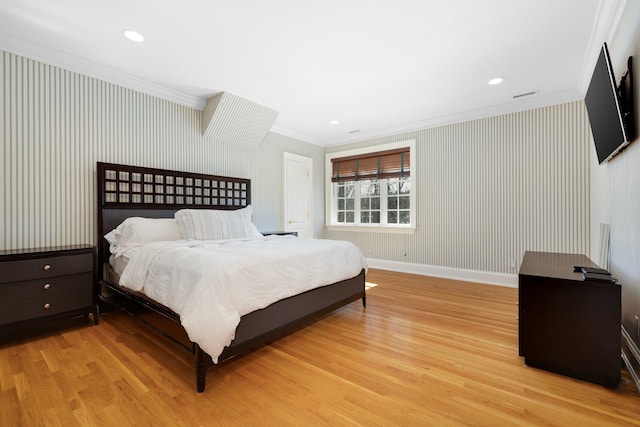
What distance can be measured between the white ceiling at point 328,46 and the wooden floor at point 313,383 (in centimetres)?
262

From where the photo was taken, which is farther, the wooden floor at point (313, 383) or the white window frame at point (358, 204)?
the white window frame at point (358, 204)

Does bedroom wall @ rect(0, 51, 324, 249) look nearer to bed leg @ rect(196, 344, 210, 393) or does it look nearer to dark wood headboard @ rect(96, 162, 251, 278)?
dark wood headboard @ rect(96, 162, 251, 278)

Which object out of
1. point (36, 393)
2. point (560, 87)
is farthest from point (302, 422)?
point (560, 87)

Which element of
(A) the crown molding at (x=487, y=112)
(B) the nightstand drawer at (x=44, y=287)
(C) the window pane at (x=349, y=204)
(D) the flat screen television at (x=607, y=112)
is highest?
(A) the crown molding at (x=487, y=112)

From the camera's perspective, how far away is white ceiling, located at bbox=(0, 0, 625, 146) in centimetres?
220

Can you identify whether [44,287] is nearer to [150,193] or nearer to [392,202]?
[150,193]

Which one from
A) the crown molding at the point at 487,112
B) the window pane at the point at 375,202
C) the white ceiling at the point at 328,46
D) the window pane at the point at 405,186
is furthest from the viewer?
the window pane at the point at 375,202

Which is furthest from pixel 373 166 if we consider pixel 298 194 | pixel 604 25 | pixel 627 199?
pixel 627 199

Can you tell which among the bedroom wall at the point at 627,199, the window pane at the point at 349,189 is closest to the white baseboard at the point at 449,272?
the window pane at the point at 349,189

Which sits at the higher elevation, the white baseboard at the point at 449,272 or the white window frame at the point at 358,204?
the white window frame at the point at 358,204

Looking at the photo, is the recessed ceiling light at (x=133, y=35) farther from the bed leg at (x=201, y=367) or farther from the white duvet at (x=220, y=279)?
the bed leg at (x=201, y=367)

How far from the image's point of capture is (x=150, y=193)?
3.45 m

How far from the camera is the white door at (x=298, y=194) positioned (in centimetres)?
531

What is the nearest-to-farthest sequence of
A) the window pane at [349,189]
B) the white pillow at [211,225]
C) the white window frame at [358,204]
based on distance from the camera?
the white pillow at [211,225], the white window frame at [358,204], the window pane at [349,189]
